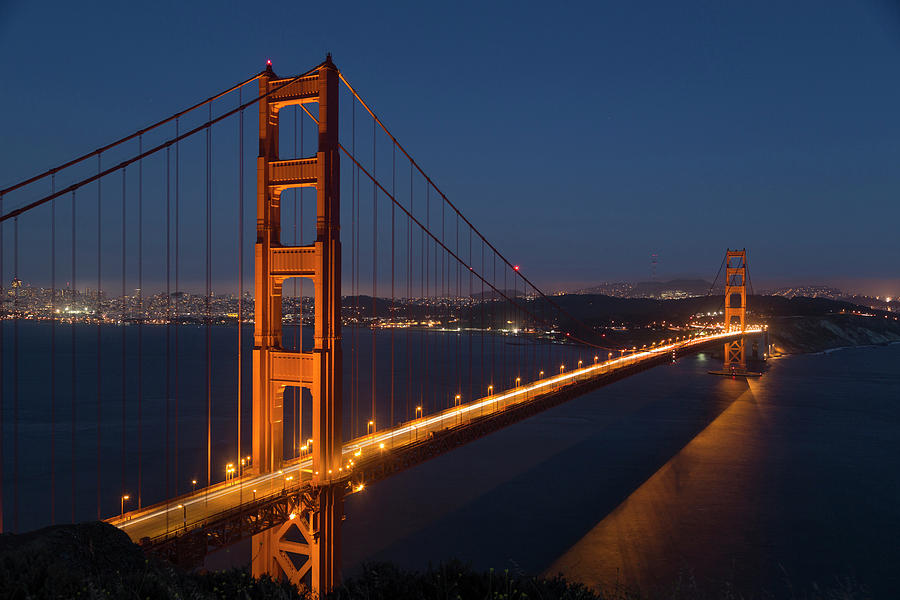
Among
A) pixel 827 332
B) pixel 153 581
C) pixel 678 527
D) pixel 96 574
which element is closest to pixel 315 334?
pixel 96 574

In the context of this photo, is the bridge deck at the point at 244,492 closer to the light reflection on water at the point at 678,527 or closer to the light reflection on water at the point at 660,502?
the light reflection on water at the point at 660,502

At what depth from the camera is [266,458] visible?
524 inches

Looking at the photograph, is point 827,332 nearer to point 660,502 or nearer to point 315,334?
point 660,502

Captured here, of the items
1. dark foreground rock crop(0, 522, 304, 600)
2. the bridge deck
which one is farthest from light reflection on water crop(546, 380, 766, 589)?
dark foreground rock crop(0, 522, 304, 600)

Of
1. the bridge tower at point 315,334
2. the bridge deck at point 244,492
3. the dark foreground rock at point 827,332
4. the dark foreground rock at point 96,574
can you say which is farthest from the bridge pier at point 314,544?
the dark foreground rock at point 827,332

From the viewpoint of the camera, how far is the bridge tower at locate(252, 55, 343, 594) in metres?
12.2

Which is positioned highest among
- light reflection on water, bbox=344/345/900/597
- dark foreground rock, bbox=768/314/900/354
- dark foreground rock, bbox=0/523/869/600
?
dark foreground rock, bbox=0/523/869/600

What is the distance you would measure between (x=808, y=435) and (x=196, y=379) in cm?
4931

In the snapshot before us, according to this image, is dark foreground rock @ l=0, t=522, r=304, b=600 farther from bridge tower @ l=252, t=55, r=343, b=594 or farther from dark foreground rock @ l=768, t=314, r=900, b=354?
dark foreground rock @ l=768, t=314, r=900, b=354

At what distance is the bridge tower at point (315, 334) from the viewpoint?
481 inches

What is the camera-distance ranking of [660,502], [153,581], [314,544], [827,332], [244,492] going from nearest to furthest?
[153,581]
[244,492]
[314,544]
[660,502]
[827,332]

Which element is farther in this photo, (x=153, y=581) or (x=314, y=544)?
(x=314, y=544)

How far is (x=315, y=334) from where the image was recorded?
12688mm

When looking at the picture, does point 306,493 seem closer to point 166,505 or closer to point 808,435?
point 166,505
